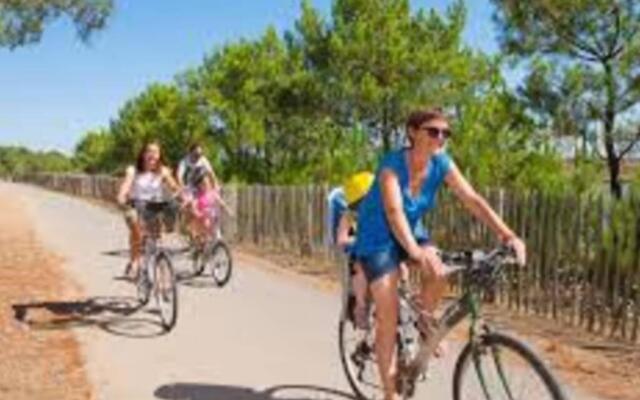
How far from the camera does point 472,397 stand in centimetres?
630

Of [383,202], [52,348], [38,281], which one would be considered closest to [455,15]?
[38,281]

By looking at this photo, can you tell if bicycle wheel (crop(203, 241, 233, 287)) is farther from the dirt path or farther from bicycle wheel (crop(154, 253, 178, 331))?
bicycle wheel (crop(154, 253, 178, 331))

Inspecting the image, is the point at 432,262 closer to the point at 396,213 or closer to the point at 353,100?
the point at 396,213

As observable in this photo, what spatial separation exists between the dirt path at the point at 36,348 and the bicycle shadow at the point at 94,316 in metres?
0.15

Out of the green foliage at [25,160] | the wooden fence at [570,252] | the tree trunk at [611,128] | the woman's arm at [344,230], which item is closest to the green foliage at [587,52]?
the tree trunk at [611,128]

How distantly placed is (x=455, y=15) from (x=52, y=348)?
939 inches

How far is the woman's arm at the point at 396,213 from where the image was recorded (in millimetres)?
6137

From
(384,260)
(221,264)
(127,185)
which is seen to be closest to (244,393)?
(384,260)

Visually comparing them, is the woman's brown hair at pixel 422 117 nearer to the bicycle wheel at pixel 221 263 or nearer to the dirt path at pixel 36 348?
the dirt path at pixel 36 348

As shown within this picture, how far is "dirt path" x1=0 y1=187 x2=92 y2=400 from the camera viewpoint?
8508mm

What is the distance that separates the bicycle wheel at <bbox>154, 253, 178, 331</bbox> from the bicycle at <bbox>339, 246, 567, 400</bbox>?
4.66 m

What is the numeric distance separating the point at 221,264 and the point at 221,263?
13mm

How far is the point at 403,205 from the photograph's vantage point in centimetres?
652

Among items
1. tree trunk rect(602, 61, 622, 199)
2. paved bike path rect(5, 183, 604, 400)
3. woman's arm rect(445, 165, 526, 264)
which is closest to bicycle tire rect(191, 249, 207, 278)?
paved bike path rect(5, 183, 604, 400)
